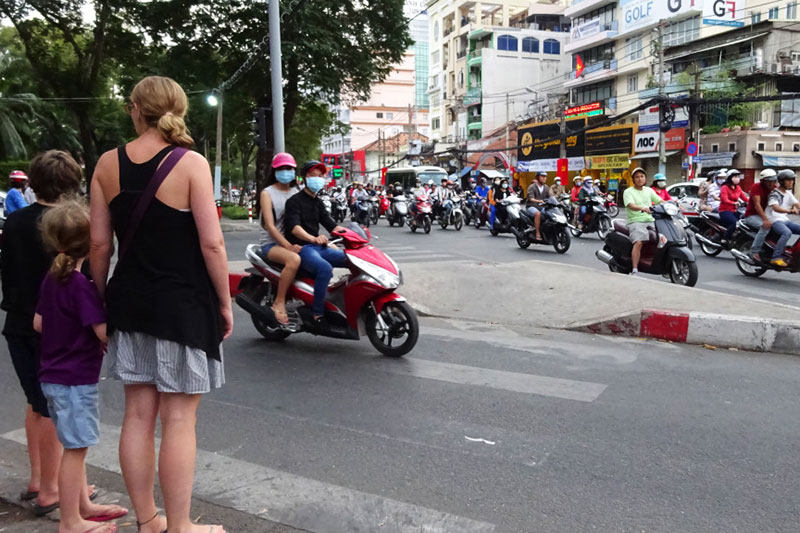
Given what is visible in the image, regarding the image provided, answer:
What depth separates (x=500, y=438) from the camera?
3.87 m

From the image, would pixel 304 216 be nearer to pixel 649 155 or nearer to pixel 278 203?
pixel 278 203

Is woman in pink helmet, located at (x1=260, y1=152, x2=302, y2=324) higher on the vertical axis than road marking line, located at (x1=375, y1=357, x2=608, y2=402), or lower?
higher

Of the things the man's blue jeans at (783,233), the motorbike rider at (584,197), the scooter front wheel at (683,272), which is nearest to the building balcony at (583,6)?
the motorbike rider at (584,197)

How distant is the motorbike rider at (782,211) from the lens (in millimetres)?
9523

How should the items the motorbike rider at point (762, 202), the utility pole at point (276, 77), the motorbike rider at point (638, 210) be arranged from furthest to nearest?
the utility pole at point (276, 77)
the motorbike rider at point (762, 202)
the motorbike rider at point (638, 210)

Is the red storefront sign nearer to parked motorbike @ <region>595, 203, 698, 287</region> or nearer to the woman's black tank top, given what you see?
→ parked motorbike @ <region>595, 203, 698, 287</region>

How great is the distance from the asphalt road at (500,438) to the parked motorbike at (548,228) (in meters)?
8.05

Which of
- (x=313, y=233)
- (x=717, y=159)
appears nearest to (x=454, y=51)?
(x=717, y=159)

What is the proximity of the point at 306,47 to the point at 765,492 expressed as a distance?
73.5 ft

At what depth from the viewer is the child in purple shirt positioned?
2.59 metres

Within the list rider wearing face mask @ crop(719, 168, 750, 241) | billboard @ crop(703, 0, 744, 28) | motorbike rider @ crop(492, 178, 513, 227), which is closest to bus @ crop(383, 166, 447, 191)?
billboard @ crop(703, 0, 744, 28)

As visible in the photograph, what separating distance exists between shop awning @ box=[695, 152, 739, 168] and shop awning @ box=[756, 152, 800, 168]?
1194 mm

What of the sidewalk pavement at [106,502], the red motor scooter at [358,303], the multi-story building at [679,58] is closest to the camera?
the sidewalk pavement at [106,502]

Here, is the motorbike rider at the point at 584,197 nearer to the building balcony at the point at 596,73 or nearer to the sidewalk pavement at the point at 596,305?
the sidewalk pavement at the point at 596,305
